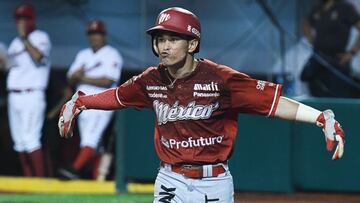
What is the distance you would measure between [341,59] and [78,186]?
319cm

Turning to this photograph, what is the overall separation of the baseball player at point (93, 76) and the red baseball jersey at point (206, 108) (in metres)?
5.81

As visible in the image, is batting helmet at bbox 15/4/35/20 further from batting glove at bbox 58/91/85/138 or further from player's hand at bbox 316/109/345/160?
player's hand at bbox 316/109/345/160

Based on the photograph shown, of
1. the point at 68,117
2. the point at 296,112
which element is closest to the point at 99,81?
the point at 68,117

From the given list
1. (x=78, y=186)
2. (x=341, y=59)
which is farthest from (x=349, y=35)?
(x=78, y=186)

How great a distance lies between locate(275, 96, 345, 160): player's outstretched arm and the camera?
5195 mm

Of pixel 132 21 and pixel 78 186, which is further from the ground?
pixel 132 21

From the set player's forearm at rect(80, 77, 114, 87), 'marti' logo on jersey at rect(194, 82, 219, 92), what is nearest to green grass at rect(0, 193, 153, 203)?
player's forearm at rect(80, 77, 114, 87)

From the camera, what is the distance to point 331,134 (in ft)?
17.1

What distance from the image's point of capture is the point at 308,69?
10875 mm

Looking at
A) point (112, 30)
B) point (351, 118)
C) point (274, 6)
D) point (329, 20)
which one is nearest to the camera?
point (351, 118)

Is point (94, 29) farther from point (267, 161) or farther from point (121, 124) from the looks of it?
point (267, 161)

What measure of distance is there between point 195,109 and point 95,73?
6063 millimetres

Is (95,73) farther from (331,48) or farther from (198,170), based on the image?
(198,170)

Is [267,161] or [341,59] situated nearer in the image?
[267,161]
